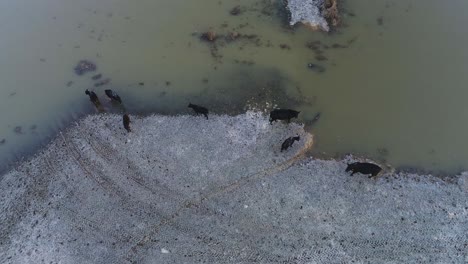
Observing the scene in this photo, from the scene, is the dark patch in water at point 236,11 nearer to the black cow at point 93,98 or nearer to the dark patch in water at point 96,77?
the dark patch in water at point 96,77

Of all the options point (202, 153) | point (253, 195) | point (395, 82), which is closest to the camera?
A: point (253, 195)

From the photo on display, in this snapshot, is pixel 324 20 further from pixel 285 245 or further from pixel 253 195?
pixel 285 245

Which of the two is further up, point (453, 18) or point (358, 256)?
point (453, 18)

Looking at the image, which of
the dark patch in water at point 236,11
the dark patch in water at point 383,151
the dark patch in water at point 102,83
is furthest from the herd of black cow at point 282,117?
the dark patch in water at point 236,11

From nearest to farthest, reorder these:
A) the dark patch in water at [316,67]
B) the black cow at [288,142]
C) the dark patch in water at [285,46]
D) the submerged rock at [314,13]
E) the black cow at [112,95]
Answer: the black cow at [288,142] → the black cow at [112,95] → the dark patch in water at [316,67] → the dark patch in water at [285,46] → the submerged rock at [314,13]

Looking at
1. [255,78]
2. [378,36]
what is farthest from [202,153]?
[378,36]

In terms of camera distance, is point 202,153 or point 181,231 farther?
point 202,153

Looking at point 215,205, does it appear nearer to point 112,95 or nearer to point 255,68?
point 112,95

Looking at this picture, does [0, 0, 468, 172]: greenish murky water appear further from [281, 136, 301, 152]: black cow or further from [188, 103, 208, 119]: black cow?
[281, 136, 301, 152]: black cow
